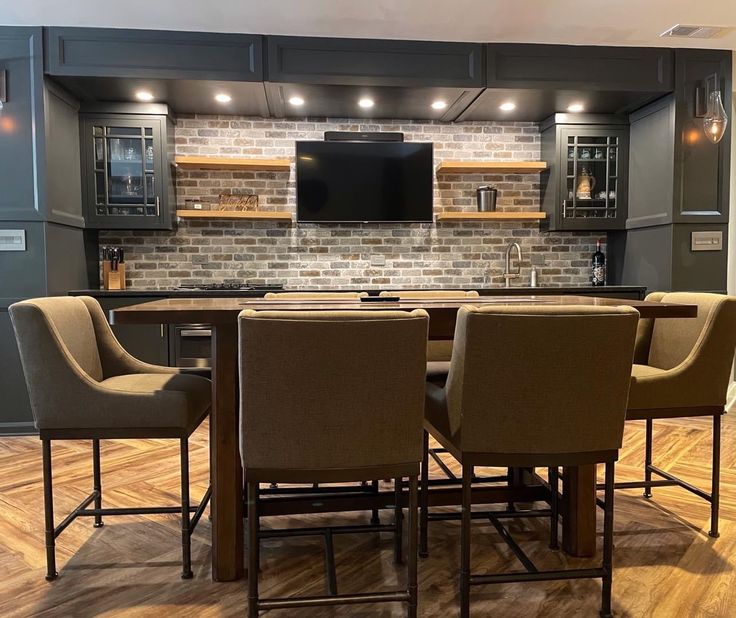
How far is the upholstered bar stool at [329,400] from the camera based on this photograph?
1.37 m

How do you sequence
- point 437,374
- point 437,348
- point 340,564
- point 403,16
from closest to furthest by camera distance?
point 340,564, point 437,374, point 437,348, point 403,16

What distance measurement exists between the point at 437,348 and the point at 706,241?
247 cm

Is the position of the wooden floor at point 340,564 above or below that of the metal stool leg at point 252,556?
below

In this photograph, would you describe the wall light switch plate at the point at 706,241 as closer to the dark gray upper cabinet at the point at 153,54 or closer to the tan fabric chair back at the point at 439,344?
the tan fabric chair back at the point at 439,344

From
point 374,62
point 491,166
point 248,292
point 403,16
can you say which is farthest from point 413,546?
point 491,166

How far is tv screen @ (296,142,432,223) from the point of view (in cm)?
445

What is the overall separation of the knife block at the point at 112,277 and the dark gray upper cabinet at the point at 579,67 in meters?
2.93

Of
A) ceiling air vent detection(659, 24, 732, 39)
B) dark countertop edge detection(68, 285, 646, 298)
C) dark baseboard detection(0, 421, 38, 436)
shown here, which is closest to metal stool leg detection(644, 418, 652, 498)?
dark countertop edge detection(68, 285, 646, 298)

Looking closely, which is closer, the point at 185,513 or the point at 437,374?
the point at 185,513

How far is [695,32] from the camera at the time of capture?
3.71 metres

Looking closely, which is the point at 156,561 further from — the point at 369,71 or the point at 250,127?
the point at 250,127

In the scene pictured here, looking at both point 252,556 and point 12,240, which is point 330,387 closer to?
point 252,556

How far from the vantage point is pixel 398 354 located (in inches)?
55.8

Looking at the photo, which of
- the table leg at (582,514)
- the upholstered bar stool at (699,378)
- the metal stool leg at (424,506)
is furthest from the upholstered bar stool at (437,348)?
the upholstered bar stool at (699,378)
